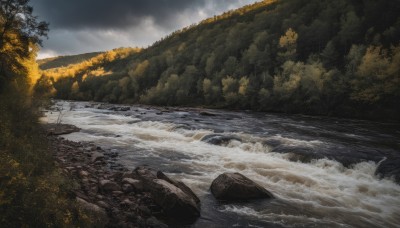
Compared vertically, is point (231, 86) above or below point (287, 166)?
above

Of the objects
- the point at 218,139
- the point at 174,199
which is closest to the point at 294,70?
the point at 218,139

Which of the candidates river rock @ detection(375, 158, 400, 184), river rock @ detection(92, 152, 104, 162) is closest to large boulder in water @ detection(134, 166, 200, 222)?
river rock @ detection(92, 152, 104, 162)

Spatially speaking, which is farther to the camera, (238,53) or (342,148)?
(238,53)

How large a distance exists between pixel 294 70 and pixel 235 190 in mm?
56599

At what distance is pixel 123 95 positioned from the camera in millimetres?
110438

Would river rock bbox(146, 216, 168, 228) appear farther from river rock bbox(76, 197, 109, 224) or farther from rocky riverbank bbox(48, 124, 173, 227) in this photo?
river rock bbox(76, 197, 109, 224)

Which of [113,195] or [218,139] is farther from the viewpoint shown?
[218,139]

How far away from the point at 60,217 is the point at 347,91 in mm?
55488

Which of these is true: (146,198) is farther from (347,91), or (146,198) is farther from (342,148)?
(347,91)

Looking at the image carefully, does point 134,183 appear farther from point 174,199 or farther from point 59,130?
point 59,130

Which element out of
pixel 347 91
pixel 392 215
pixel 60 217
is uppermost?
pixel 347 91

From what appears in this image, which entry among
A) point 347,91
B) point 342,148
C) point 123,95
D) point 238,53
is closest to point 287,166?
point 342,148

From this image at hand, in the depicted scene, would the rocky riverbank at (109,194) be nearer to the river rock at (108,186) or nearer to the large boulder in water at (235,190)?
the river rock at (108,186)

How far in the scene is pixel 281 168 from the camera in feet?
54.4
